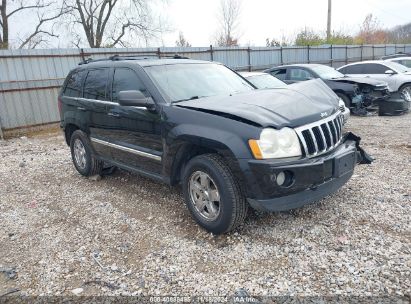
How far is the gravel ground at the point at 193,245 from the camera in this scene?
2.69m

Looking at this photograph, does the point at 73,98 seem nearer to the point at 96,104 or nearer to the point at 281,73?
the point at 96,104

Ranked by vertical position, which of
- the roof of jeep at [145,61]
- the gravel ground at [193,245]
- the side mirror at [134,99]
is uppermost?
the roof of jeep at [145,61]

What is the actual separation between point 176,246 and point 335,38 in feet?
106

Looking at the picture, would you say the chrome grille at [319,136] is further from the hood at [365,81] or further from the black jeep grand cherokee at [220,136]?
the hood at [365,81]

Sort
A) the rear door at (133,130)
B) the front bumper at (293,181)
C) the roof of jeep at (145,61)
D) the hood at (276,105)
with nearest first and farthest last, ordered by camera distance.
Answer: the front bumper at (293,181)
the hood at (276,105)
the rear door at (133,130)
the roof of jeep at (145,61)

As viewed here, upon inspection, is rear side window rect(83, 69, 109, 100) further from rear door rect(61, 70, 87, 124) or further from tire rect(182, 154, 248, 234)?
tire rect(182, 154, 248, 234)

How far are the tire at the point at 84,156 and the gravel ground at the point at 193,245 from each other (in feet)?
1.61

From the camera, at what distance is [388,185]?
14.5ft

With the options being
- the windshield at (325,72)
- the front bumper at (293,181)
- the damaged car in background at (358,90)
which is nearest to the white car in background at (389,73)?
the damaged car in background at (358,90)

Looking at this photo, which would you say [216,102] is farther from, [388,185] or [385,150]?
[385,150]

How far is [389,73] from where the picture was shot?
10.9 m

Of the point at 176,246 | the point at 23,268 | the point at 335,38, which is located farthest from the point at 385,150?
the point at 335,38

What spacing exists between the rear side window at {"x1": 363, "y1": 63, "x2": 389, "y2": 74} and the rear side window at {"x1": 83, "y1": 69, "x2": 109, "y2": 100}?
9829 mm

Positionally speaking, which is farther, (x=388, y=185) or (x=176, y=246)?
(x=388, y=185)
